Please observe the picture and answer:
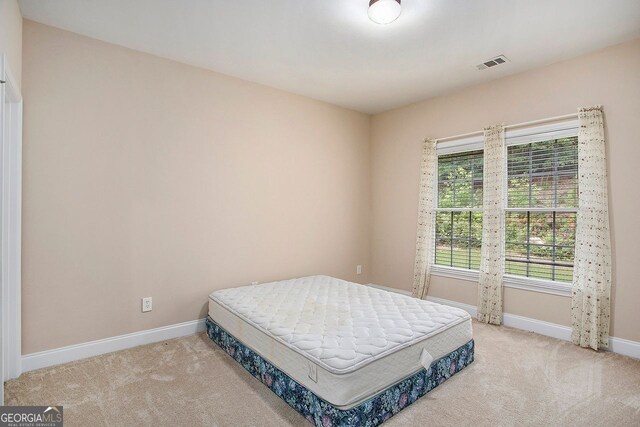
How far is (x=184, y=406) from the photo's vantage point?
2.01 metres

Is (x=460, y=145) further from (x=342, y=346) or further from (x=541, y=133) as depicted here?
(x=342, y=346)

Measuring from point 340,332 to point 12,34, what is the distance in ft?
9.35

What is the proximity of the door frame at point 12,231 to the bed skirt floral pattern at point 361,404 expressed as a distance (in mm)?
1462

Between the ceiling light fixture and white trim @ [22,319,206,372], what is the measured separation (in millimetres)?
3005

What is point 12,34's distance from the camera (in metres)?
2.12

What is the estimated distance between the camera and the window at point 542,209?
3139 millimetres

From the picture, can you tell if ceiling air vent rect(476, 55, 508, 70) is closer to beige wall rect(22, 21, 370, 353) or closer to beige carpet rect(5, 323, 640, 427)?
beige wall rect(22, 21, 370, 353)

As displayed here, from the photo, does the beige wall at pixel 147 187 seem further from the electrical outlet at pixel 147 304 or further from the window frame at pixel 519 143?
the window frame at pixel 519 143

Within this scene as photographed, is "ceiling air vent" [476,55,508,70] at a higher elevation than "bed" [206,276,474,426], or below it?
higher

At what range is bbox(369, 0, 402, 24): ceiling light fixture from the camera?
213 centimetres

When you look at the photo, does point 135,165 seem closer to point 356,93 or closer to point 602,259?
point 356,93

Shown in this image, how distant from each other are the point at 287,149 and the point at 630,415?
3529 millimetres

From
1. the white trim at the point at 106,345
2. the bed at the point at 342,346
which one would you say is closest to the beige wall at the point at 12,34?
the white trim at the point at 106,345

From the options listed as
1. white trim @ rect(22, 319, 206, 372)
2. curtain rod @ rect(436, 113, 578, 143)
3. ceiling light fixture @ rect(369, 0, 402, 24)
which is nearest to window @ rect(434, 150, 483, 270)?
curtain rod @ rect(436, 113, 578, 143)
